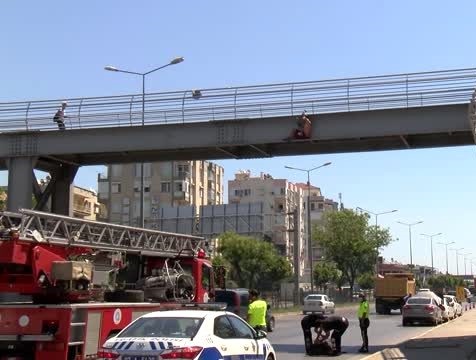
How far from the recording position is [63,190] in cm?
2881

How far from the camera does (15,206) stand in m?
26.6

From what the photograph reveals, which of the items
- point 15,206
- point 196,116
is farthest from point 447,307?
point 15,206

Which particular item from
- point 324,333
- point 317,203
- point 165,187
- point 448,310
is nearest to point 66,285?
point 324,333

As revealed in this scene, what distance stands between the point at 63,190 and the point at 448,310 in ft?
76.4

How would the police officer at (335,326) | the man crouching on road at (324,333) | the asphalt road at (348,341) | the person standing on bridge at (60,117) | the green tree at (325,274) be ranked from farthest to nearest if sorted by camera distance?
the green tree at (325,274) < the person standing on bridge at (60,117) < the asphalt road at (348,341) < the man crouching on road at (324,333) < the police officer at (335,326)

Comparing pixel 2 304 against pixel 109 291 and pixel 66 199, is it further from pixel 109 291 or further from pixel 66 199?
pixel 66 199

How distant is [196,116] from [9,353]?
1478 centimetres

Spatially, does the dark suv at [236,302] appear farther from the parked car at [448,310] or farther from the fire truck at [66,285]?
the fire truck at [66,285]

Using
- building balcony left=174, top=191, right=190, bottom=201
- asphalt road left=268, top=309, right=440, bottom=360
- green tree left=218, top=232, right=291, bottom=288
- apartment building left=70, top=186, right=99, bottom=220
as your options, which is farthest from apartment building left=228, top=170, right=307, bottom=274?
asphalt road left=268, top=309, right=440, bottom=360

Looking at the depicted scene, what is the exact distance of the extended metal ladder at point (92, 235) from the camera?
13609mm

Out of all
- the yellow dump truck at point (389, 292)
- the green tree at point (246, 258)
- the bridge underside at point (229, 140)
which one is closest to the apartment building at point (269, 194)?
the green tree at point (246, 258)

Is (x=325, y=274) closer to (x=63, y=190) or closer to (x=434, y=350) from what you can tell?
(x=63, y=190)

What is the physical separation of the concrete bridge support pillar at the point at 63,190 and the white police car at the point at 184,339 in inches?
731

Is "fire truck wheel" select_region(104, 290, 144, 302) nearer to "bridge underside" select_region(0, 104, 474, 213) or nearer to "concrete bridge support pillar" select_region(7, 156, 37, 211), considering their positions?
"bridge underside" select_region(0, 104, 474, 213)
